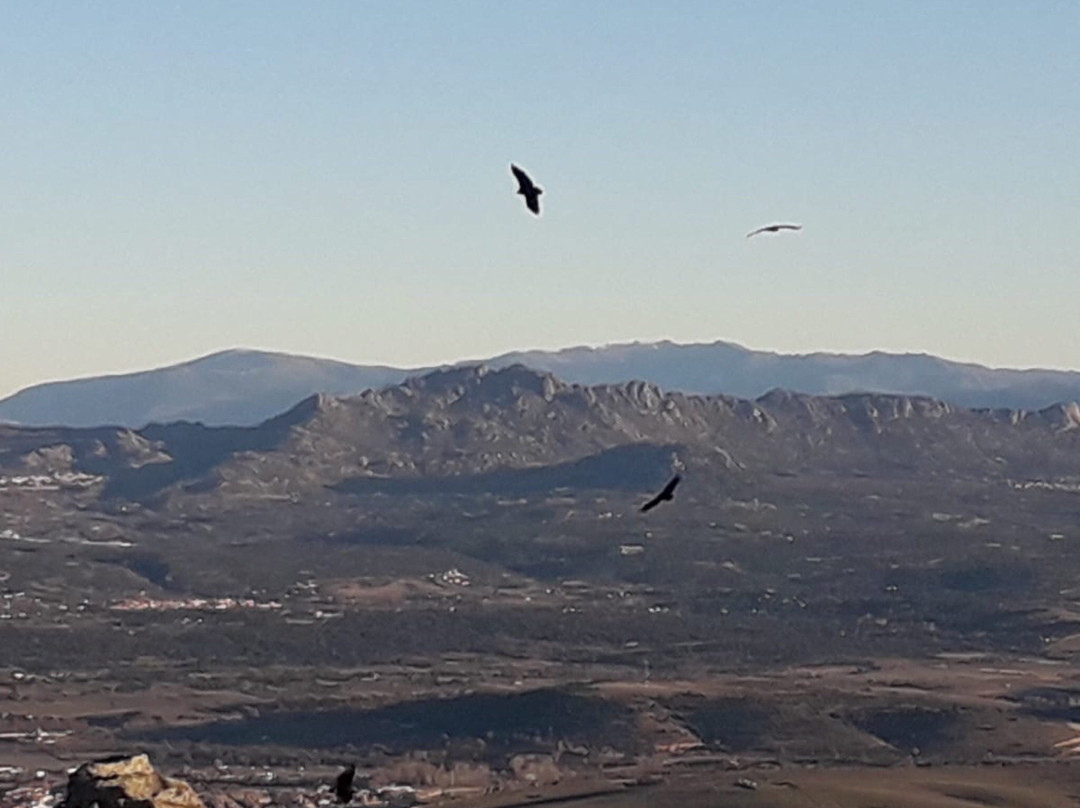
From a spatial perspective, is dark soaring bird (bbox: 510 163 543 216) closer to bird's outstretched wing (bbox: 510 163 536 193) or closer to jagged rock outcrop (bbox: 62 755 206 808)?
bird's outstretched wing (bbox: 510 163 536 193)

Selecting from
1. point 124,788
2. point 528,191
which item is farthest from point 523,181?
point 124,788

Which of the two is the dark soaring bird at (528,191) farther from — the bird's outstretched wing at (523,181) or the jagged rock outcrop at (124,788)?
the jagged rock outcrop at (124,788)

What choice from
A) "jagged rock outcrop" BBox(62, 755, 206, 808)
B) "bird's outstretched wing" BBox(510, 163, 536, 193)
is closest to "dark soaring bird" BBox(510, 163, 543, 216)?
"bird's outstretched wing" BBox(510, 163, 536, 193)

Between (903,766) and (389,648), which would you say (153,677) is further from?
(903,766)

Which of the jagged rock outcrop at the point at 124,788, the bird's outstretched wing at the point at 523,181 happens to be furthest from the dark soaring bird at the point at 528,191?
the jagged rock outcrop at the point at 124,788

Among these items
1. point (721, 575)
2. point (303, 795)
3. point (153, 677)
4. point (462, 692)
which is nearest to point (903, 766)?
point (303, 795)

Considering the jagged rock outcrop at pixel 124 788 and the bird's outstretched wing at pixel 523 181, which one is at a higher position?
the bird's outstretched wing at pixel 523 181

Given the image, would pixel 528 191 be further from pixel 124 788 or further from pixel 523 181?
pixel 124 788

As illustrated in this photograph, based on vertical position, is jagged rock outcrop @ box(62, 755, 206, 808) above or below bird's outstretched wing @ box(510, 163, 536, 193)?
below
